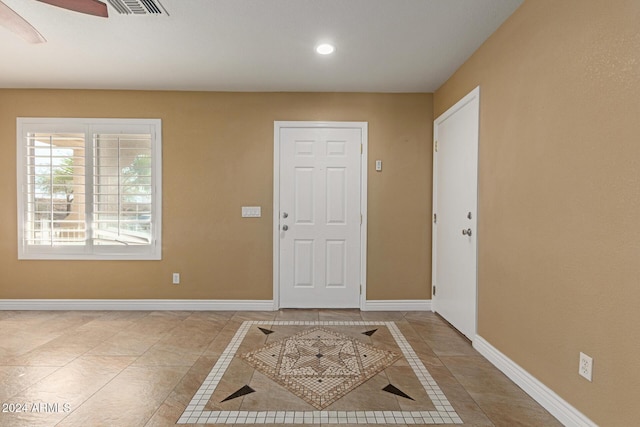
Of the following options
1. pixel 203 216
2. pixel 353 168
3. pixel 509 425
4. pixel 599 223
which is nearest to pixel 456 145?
pixel 353 168

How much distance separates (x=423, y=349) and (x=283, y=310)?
1614 millimetres

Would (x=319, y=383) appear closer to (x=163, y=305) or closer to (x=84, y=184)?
(x=163, y=305)

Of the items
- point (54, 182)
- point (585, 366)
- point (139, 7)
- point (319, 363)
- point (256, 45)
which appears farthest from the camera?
point (54, 182)

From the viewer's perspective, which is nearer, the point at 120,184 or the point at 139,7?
the point at 139,7

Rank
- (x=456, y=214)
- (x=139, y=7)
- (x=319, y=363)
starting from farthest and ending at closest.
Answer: (x=456, y=214)
(x=319, y=363)
(x=139, y=7)

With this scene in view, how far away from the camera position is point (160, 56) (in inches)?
116

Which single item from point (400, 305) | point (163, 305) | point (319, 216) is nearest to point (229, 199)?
point (319, 216)

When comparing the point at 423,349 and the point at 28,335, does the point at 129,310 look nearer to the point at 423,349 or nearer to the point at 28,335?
the point at 28,335

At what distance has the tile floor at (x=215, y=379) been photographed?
6.22 feet

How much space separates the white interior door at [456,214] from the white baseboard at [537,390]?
30cm

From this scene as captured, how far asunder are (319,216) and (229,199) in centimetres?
102

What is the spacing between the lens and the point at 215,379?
2297 millimetres

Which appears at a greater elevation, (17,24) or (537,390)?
(17,24)

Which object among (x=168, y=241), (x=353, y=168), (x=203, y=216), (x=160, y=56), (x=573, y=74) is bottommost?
(x=168, y=241)
